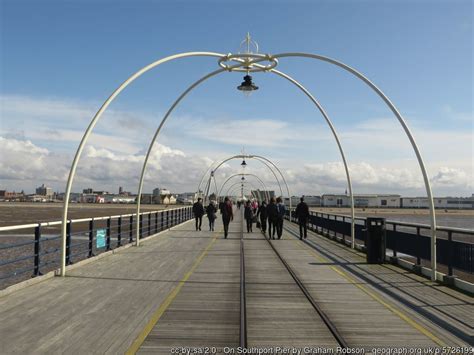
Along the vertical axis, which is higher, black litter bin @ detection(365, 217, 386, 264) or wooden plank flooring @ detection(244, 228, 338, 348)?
black litter bin @ detection(365, 217, 386, 264)

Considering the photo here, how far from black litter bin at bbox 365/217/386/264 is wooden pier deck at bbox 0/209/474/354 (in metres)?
0.59

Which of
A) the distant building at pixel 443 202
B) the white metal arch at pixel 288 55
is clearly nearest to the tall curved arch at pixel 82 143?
the white metal arch at pixel 288 55

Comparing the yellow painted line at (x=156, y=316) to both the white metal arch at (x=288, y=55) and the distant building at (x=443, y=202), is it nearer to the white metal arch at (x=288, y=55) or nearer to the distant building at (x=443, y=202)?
the white metal arch at (x=288, y=55)

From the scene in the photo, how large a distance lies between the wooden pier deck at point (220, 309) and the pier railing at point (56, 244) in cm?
69

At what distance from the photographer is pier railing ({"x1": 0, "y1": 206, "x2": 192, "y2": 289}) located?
9.14m

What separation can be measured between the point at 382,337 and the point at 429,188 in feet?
21.2

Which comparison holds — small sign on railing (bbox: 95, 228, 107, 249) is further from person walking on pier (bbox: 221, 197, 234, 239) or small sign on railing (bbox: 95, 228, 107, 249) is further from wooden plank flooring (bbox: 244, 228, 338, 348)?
person walking on pier (bbox: 221, 197, 234, 239)

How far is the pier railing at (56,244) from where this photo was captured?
9.14 metres

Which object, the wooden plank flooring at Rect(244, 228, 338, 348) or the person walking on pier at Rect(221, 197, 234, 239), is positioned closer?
the wooden plank flooring at Rect(244, 228, 338, 348)

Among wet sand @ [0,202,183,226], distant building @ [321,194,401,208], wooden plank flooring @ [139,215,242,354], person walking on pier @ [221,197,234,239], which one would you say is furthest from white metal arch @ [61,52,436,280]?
distant building @ [321,194,401,208]

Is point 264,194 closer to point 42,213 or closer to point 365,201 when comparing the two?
point 42,213

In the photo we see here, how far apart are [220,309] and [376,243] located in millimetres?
6689

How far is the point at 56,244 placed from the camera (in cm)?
2355

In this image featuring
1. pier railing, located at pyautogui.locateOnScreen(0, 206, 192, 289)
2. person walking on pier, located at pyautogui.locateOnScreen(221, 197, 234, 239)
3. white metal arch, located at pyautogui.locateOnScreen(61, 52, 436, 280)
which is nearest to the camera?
pier railing, located at pyautogui.locateOnScreen(0, 206, 192, 289)
